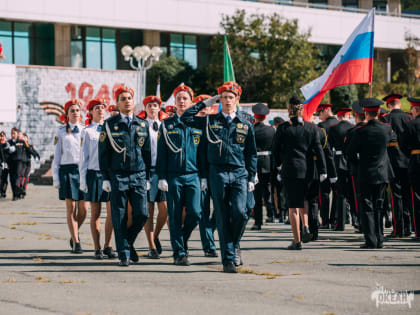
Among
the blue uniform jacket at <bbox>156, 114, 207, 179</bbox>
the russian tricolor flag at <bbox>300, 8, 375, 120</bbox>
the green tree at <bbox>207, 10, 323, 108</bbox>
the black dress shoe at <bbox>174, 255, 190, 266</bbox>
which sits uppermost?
the green tree at <bbox>207, 10, 323, 108</bbox>

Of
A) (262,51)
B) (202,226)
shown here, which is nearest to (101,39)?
(262,51)

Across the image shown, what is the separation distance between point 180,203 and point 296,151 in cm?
239

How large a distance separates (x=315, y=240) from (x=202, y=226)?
7.96ft

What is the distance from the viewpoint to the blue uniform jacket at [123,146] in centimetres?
925

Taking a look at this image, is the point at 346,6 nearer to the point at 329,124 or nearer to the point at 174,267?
the point at 329,124

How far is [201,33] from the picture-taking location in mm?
52344

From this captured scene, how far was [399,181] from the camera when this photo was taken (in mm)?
12594

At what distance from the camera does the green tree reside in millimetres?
44938

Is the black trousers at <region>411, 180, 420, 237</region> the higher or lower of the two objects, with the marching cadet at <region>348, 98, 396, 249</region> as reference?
lower

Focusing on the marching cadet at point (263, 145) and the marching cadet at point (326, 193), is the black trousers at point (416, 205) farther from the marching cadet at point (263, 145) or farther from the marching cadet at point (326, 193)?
the marching cadet at point (263, 145)

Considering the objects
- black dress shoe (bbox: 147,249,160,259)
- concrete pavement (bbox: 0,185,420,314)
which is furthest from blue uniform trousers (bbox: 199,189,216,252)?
black dress shoe (bbox: 147,249,160,259)

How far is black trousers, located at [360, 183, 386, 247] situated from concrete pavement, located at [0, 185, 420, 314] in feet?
0.77

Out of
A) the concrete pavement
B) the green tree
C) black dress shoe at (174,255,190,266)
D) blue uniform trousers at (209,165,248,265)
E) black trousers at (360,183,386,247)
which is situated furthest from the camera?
the green tree

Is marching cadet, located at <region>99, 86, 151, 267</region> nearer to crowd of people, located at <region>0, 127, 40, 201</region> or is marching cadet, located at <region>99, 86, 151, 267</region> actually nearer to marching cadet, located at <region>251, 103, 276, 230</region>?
marching cadet, located at <region>251, 103, 276, 230</region>
